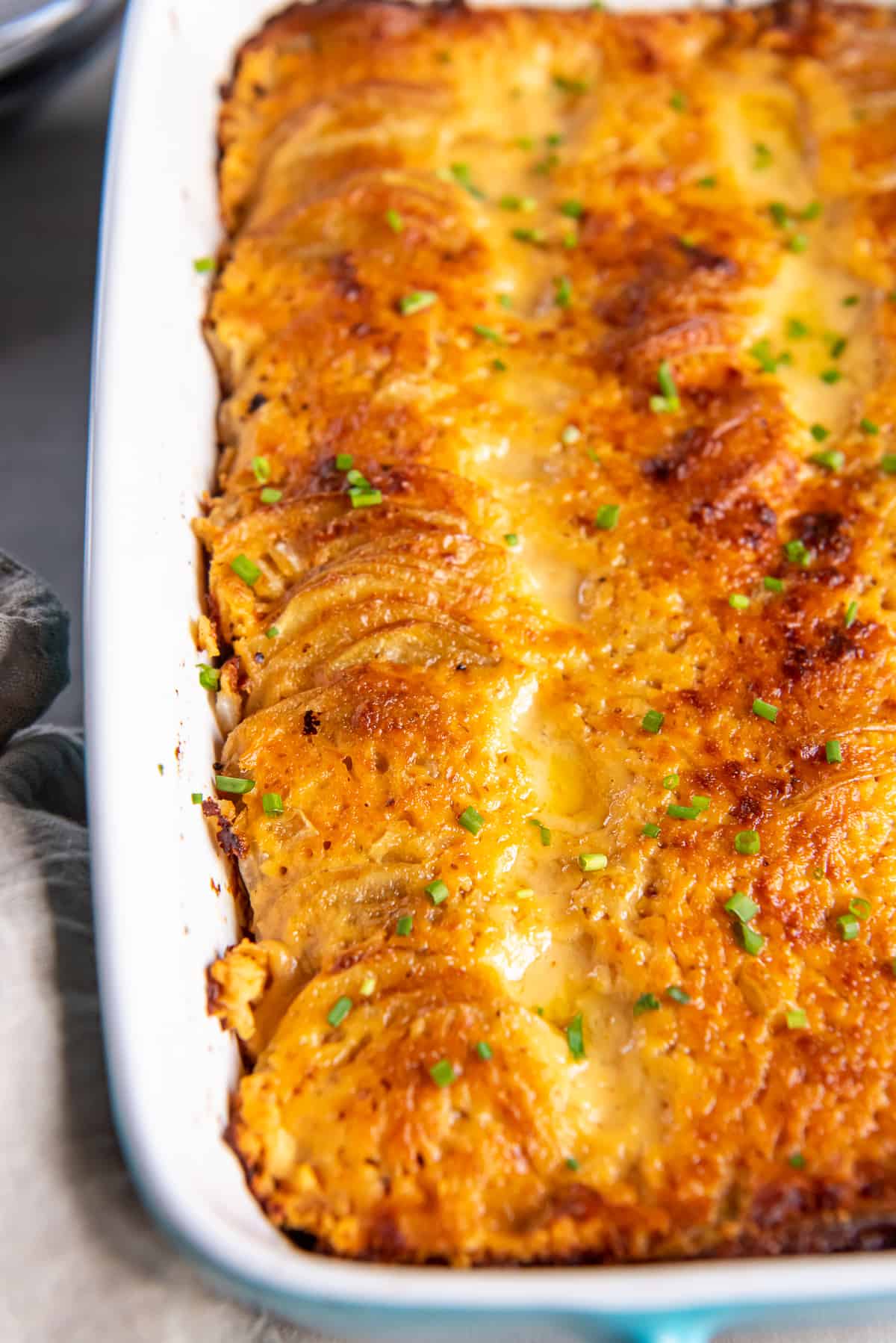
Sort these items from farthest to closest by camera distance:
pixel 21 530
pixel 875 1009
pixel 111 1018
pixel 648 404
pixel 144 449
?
pixel 21 530
pixel 648 404
pixel 144 449
pixel 875 1009
pixel 111 1018

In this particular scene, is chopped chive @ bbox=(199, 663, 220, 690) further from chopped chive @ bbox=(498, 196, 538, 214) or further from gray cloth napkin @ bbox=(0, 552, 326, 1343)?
chopped chive @ bbox=(498, 196, 538, 214)

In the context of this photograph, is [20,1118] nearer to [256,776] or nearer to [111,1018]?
[111,1018]

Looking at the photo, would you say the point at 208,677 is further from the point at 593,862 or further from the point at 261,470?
the point at 593,862

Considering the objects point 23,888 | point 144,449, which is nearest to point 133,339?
point 144,449

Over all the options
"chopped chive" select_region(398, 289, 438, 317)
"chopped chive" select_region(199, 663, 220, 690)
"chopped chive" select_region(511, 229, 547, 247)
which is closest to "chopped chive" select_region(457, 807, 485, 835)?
"chopped chive" select_region(199, 663, 220, 690)

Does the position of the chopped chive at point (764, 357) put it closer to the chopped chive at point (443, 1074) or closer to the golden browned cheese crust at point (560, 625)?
the golden browned cheese crust at point (560, 625)

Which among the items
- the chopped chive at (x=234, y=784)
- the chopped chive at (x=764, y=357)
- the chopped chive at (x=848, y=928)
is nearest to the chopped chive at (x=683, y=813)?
the chopped chive at (x=848, y=928)

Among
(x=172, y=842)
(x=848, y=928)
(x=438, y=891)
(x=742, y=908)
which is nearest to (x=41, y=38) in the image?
(x=172, y=842)
